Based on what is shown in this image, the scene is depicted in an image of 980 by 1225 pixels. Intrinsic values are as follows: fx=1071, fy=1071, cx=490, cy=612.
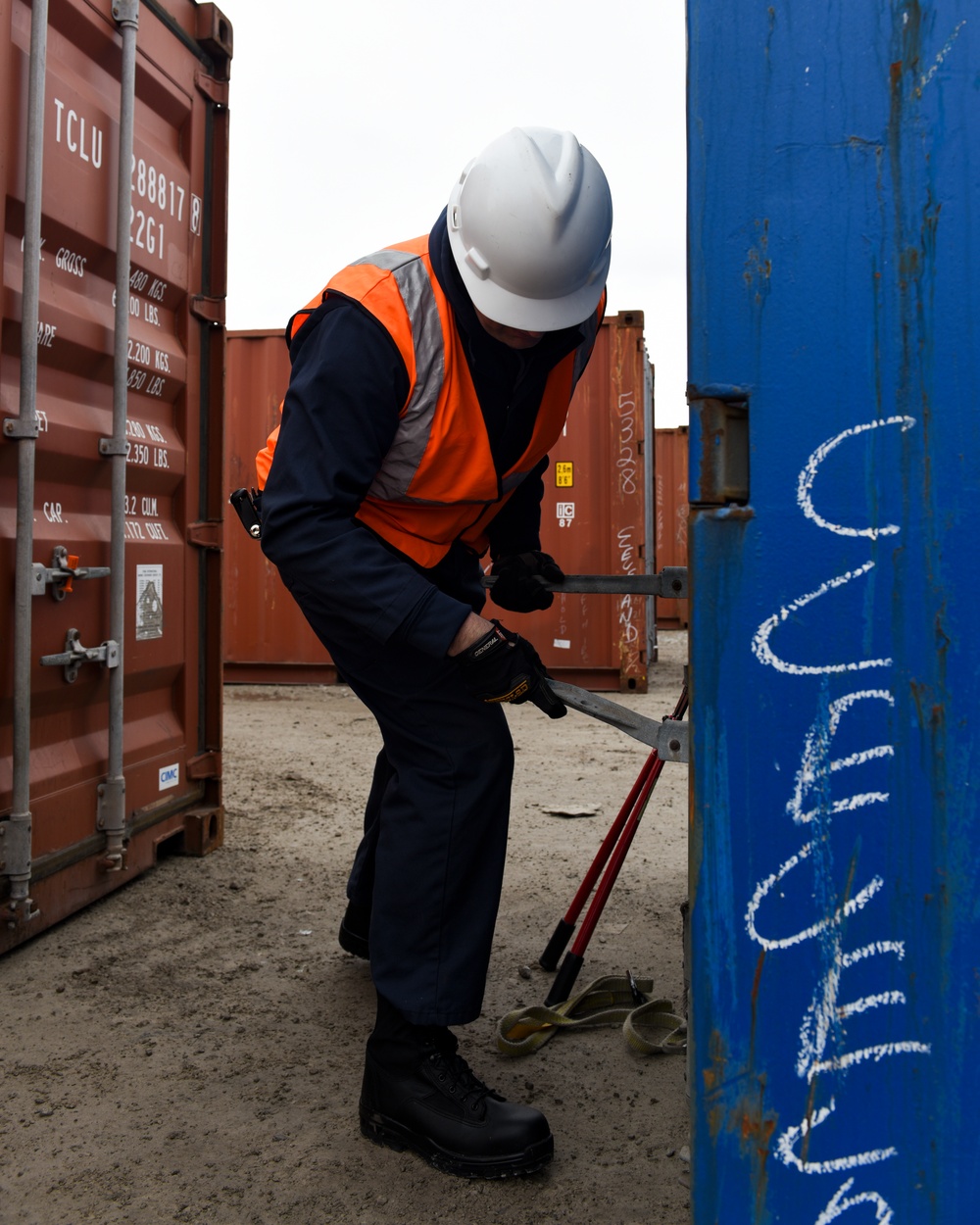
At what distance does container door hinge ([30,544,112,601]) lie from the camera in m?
2.86

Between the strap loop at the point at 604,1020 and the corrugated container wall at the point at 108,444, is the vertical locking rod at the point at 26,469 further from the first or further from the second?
the strap loop at the point at 604,1020

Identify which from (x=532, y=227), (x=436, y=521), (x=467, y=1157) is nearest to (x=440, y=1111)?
(x=467, y=1157)

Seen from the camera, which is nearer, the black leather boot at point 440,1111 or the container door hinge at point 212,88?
the black leather boot at point 440,1111

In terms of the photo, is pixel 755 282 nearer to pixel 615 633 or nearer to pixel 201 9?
pixel 201 9

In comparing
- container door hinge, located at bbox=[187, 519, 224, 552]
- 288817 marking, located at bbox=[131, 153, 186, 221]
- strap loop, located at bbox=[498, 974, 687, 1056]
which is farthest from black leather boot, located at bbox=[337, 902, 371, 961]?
288817 marking, located at bbox=[131, 153, 186, 221]

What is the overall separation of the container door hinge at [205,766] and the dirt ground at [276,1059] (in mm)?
287

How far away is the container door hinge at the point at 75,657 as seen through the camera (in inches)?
115

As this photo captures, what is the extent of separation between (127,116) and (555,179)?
1.90 meters

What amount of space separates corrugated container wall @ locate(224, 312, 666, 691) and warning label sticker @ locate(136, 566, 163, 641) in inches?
174

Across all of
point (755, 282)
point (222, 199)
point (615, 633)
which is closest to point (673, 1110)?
point (755, 282)

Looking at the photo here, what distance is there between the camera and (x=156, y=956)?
9.49 ft

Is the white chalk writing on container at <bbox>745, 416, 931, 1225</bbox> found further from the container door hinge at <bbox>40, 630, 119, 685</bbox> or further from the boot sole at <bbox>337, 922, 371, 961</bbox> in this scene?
the container door hinge at <bbox>40, 630, 119, 685</bbox>

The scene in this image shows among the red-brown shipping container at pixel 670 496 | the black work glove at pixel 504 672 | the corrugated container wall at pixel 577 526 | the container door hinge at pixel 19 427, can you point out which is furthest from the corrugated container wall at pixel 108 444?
the red-brown shipping container at pixel 670 496

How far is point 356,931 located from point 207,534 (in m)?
1.64
